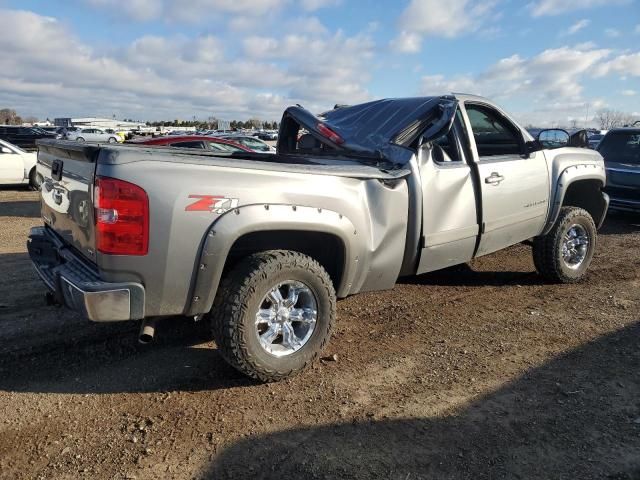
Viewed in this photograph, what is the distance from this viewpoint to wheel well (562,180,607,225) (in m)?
6.04

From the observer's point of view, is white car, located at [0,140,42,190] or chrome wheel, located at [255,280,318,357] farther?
white car, located at [0,140,42,190]

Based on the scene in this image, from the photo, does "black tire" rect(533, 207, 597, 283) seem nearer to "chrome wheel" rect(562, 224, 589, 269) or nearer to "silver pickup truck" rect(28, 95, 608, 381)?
"chrome wheel" rect(562, 224, 589, 269)

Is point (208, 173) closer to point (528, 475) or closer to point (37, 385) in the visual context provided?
point (37, 385)

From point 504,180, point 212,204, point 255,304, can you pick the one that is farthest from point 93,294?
point 504,180

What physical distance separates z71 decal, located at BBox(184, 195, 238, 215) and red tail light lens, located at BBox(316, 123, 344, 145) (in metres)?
1.89

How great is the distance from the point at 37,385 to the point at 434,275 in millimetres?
4211

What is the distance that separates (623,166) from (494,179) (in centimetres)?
681

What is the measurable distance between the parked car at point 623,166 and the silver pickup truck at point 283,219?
5430mm

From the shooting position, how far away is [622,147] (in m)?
10.4

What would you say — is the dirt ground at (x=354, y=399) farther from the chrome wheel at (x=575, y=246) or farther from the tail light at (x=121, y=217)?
the tail light at (x=121, y=217)

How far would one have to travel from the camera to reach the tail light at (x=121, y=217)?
2775 millimetres

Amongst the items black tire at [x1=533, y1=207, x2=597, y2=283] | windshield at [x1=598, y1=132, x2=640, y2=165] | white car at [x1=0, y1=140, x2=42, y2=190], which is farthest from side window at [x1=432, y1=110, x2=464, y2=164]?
white car at [x1=0, y1=140, x2=42, y2=190]

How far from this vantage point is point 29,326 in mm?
4262

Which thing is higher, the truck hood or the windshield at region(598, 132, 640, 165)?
the windshield at region(598, 132, 640, 165)
